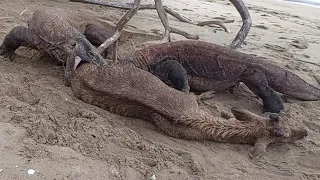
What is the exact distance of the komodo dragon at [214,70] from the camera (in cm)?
492

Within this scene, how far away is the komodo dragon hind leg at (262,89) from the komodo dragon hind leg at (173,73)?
0.71 meters

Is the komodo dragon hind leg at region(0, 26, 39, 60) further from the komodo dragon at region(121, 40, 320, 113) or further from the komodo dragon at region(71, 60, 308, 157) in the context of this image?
the komodo dragon at region(71, 60, 308, 157)

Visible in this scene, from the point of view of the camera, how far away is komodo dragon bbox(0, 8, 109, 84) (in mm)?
4277

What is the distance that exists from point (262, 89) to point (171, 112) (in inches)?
60.7

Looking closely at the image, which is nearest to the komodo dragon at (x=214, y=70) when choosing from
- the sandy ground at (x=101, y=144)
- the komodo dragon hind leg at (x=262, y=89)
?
the komodo dragon hind leg at (x=262, y=89)

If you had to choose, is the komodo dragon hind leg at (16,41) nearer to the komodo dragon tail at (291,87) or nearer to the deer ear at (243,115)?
the deer ear at (243,115)

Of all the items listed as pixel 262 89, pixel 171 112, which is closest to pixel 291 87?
pixel 262 89

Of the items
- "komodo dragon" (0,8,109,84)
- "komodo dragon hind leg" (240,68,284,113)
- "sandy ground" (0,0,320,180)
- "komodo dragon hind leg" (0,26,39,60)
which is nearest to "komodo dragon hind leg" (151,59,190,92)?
"sandy ground" (0,0,320,180)

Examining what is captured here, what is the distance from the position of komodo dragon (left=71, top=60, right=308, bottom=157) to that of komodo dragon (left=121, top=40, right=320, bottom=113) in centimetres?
88

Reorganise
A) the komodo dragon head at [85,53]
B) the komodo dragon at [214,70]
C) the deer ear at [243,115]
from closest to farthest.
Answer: the deer ear at [243,115] < the komodo dragon head at [85,53] < the komodo dragon at [214,70]

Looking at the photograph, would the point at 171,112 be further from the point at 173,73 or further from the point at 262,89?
the point at 262,89

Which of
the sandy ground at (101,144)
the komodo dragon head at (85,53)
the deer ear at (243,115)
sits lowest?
the sandy ground at (101,144)

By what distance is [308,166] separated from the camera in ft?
11.4

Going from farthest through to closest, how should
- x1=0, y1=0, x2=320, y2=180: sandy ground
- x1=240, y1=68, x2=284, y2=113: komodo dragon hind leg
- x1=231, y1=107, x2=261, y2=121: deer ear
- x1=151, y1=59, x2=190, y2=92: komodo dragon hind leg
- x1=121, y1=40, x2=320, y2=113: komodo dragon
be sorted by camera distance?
1. x1=121, y1=40, x2=320, y2=113: komodo dragon
2. x1=151, y1=59, x2=190, y2=92: komodo dragon hind leg
3. x1=240, y1=68, x2=284, y2=113: komodo dragon hind leg
4. x1=231, y1=107, x2=261, y2=121: deer ear
5. x1=0, y1=0, x2=320, y2=180: sandy ground
